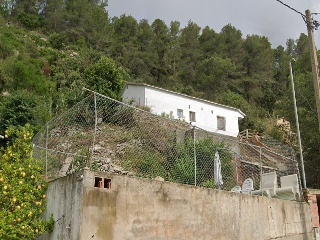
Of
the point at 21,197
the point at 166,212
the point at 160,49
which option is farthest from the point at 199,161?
the point at 160,49

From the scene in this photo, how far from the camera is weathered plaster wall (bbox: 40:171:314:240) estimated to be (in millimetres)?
6762

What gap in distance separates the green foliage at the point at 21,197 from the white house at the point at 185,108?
22021mm

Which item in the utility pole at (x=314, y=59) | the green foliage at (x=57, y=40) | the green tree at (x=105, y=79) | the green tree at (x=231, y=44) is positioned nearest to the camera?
the utility pole at (x=314, y=59)

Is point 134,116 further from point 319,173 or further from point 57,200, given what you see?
point 319,173

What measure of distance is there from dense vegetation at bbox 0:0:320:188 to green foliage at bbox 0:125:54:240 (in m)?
25.5

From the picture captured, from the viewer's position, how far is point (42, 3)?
58.6 metres

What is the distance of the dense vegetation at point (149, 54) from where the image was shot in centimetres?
3944

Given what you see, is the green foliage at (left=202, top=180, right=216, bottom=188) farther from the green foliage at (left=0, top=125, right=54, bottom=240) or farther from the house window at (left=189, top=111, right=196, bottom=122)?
the house window at (left=189, top=111, right=196, bottom=122)

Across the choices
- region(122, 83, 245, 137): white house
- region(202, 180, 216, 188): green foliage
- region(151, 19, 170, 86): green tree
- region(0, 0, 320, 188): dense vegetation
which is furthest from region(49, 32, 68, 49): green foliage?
region(202, 180, 216, 188): green foliage

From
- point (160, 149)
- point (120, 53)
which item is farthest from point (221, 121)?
point (160, 149)

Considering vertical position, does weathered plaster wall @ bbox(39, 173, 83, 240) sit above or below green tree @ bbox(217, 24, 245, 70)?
below

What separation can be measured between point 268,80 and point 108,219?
46.3 meters

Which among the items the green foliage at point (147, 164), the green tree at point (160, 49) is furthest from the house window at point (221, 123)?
the green foliage at point (147, 164)

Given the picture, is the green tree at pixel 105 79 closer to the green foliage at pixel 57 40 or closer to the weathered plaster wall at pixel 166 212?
the green foliage at pixel 57 40
